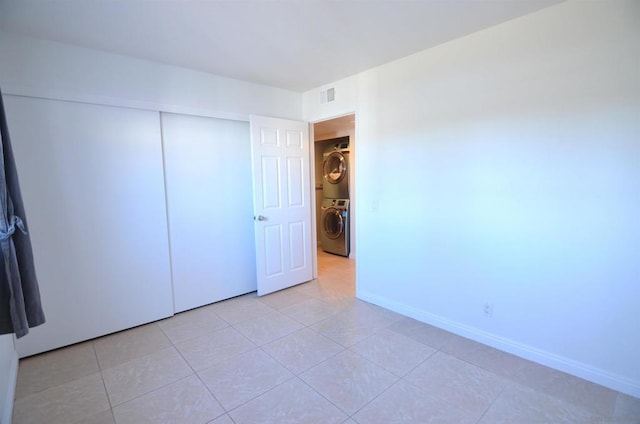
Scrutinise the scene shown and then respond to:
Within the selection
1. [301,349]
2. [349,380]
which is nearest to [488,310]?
[349,380]

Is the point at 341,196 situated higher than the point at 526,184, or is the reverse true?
the point at 526,184

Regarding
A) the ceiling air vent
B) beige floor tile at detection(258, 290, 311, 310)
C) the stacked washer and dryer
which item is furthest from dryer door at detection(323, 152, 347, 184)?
beige floor tile at detection(258, 290, 311, 310)

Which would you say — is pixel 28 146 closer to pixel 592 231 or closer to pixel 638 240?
pixel 592 231

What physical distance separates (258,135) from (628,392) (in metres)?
3.49

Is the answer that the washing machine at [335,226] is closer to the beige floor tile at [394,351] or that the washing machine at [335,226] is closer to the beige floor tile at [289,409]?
the beige floor tile at [394,351]

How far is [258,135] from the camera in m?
3.26

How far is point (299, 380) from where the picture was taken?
198 cm

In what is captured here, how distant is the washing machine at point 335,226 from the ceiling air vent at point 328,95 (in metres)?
1.96

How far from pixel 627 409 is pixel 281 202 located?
310cm

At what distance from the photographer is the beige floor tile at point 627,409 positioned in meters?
1.61

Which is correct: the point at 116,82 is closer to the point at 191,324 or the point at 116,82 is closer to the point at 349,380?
the point at 191,324

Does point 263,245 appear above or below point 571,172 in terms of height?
below

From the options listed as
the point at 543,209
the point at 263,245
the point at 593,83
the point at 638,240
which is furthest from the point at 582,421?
the point at 263,245

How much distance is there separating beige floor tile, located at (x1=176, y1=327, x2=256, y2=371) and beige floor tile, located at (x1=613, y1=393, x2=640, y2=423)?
2293 mm
